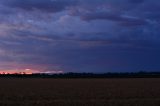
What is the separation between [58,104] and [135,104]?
A: 5758mm

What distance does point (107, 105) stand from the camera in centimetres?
2606

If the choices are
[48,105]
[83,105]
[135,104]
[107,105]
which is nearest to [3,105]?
[48,105]

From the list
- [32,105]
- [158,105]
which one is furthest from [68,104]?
[158,105]

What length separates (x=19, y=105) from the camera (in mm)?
26922

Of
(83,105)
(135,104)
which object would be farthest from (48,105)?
(135,104)

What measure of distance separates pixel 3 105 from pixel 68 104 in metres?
4.89

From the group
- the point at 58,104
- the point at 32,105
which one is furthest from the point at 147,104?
the point at 32,105

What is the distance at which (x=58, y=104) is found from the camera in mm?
27250

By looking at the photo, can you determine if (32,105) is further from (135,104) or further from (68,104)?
(135,104)

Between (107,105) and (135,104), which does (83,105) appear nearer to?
(107,105)

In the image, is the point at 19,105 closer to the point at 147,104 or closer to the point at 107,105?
the point at 107,105

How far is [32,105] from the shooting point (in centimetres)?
2667

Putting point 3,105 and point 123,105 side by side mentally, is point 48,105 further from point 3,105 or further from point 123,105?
point 123,105

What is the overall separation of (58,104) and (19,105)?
2.91 meters
